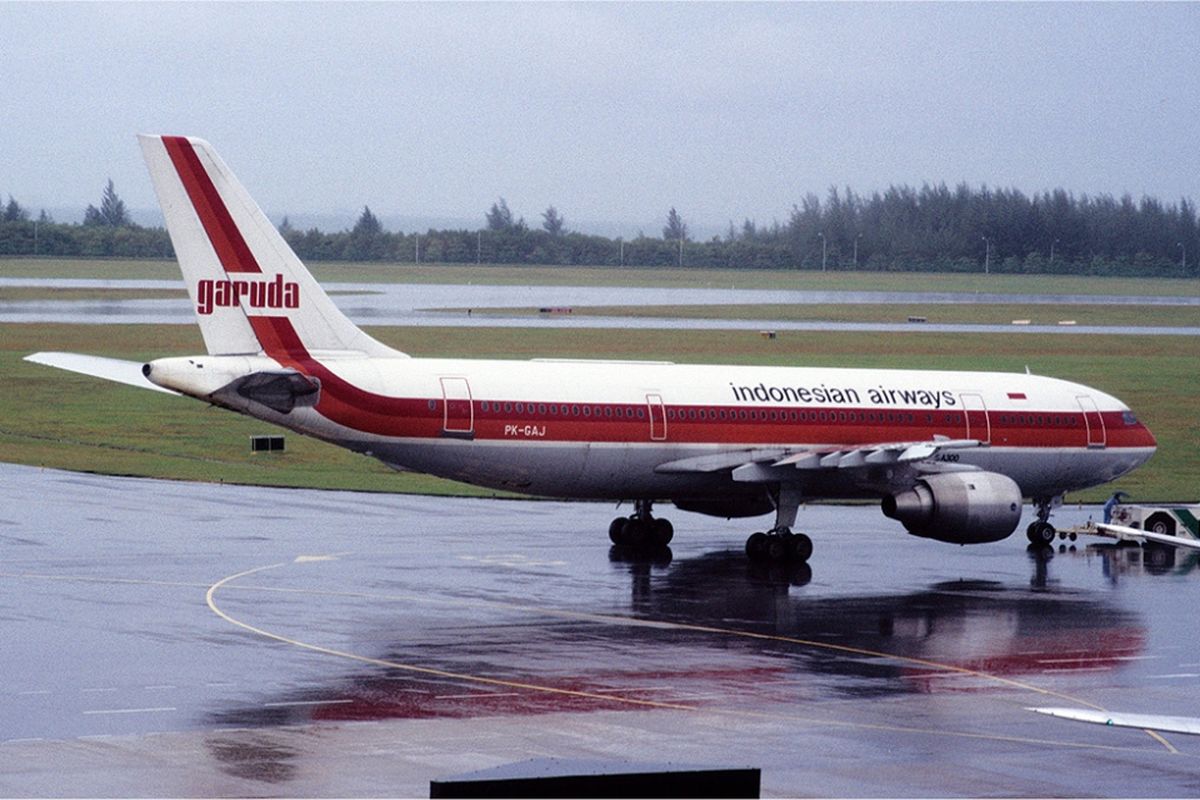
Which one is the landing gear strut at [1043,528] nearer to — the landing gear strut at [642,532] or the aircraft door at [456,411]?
the landing gear strut at [642,532]

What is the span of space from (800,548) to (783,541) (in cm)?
45

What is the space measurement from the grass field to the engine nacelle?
15887 millimetres

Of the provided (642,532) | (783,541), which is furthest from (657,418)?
(783,541)

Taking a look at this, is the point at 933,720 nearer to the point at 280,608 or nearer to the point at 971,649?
the point at 971,649

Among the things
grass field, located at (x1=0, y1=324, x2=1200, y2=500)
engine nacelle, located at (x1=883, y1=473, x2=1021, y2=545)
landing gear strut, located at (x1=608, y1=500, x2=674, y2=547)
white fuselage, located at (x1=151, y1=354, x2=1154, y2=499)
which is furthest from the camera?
grass field, located at (x1=0, y1=324, x2=1200, y2=500)

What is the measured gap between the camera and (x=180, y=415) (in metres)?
73.0

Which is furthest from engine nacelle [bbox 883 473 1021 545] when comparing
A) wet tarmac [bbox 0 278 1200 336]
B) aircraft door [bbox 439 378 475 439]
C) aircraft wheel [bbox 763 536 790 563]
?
wet tarmac [bbox 0 278 1200 336]

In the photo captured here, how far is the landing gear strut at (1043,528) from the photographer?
161 feet

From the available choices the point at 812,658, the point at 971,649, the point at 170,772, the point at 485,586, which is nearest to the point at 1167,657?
the point at 971,649

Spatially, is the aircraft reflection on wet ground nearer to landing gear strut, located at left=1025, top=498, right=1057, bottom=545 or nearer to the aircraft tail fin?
landing gear strut, located at left=1025, top=498, right=1057, bottom=545

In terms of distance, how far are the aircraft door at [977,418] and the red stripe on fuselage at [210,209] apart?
707 inches

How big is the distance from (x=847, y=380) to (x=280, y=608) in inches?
685

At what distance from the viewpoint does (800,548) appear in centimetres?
4366

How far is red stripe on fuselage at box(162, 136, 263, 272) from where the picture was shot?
3997 cm
